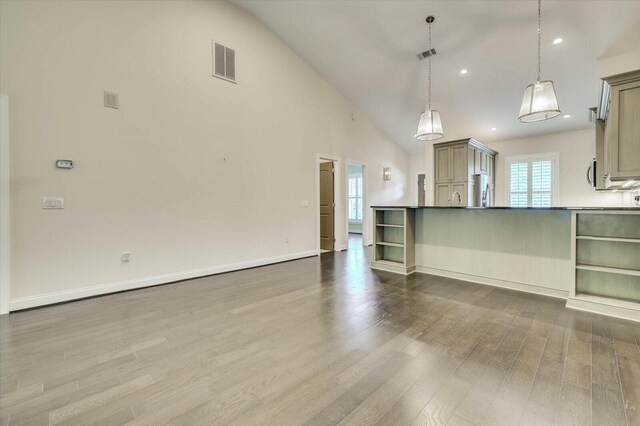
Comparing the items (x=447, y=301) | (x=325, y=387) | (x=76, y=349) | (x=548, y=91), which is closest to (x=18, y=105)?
(x=76, y=349)

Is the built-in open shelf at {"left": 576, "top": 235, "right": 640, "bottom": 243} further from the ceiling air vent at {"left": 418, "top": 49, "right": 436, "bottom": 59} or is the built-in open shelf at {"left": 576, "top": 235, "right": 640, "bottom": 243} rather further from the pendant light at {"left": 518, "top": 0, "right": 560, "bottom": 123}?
the ceiling air vent at {"left": 418, "top": 49, "right": 436, "bottom": 59}

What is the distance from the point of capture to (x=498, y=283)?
3.84m

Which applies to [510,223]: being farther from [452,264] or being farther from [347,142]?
[347,142]

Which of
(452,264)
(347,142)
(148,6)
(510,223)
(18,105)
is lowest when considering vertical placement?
(452,264)

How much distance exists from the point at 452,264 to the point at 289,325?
2.80 m

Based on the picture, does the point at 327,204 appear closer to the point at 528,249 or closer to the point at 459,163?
the point at 459,163

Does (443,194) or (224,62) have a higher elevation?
(224,62)

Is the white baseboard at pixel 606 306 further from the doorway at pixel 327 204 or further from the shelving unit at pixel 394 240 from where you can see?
the doorway at pixel 327 204

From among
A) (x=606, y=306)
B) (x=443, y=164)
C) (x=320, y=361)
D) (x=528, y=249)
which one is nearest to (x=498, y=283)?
(x=528, y=249)

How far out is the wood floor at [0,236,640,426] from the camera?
1.58 m

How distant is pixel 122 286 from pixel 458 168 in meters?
7.07

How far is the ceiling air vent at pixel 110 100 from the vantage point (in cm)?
362

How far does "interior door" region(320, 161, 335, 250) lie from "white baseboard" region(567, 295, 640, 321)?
15.1 feet

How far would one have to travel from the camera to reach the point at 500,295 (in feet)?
11.5
